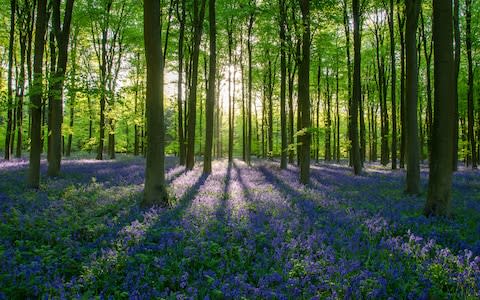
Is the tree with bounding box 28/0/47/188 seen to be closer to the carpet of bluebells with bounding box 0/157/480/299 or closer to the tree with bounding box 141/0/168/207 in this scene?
the carpet of bluebells with bounding box 0/157/480/299

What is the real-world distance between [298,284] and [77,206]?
25.0 ft

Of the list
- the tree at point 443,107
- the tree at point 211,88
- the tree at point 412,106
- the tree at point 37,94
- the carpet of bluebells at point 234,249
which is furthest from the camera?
the tree at point 211,88

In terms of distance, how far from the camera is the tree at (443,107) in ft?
29.3

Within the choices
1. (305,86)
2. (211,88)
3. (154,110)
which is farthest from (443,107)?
(211,88)

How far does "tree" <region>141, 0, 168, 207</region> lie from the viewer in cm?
1028

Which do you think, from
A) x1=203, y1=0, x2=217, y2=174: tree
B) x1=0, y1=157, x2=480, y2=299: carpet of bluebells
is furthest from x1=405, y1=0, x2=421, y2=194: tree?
x1=203, y1=0, x2=217, y2=174: tree

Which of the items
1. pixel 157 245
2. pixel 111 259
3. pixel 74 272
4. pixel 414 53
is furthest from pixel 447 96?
pixel 74 272

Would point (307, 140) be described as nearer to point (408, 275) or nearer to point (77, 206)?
point (77, 206)

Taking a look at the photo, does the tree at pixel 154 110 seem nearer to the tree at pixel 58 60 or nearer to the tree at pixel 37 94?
the tree at pixel 37 94

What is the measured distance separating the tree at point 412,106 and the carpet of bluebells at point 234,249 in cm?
226

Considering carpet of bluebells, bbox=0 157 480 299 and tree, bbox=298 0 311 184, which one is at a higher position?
tree, bbox=298 0 311 184

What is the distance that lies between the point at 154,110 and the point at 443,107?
25.3ft

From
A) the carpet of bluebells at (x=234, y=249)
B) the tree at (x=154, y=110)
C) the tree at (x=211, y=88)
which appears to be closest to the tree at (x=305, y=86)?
→ the carpet of bluebells at (x=234, y=249)

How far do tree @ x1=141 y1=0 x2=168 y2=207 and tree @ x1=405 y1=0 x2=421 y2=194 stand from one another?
9058 millimetres
